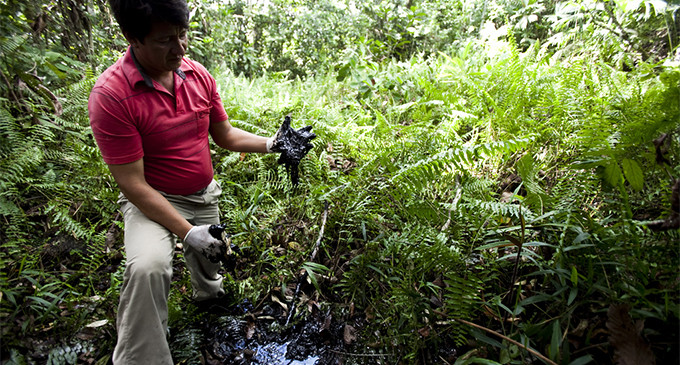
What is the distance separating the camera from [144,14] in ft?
5.41

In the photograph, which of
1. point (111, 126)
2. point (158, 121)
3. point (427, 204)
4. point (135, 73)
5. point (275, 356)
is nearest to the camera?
point (111, 126)

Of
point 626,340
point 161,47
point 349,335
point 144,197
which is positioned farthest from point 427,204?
point 161,47

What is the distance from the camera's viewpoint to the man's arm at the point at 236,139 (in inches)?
100.0

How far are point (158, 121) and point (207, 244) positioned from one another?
0.79 meters

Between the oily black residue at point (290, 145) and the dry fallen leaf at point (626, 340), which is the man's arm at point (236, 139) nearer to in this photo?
the oily black residue at point (290, 145)

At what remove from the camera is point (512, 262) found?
216 centimetres

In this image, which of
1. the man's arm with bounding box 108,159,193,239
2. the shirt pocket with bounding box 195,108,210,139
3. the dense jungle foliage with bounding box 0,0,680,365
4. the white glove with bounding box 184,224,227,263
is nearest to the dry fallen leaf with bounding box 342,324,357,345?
the dense jungle foliage with bounding box 0,0,680,365

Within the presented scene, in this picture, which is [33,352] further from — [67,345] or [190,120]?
[190,120]

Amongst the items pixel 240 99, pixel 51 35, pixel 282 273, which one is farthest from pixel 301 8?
pixel 282 273

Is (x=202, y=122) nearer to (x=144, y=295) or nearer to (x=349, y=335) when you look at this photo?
(x=144, y=295)

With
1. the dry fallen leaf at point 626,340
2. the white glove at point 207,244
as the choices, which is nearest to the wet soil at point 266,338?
the white glove at point 207,244

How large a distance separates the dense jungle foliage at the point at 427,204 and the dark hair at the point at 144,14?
158cm

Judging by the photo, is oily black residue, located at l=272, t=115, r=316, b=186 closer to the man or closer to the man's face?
the man

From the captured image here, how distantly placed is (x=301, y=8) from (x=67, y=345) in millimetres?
7799
